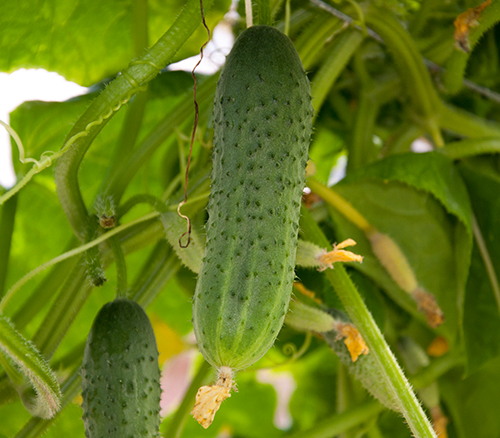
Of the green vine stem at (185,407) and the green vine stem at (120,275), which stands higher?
the green vine stem at (120,275)

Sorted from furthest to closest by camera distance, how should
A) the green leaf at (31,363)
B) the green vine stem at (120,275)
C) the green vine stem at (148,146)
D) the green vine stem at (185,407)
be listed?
the green vine stem at (185,407) → the green vine stem at (148,146) → the green vine stem at (120,275) → the green leaf at (31,363)

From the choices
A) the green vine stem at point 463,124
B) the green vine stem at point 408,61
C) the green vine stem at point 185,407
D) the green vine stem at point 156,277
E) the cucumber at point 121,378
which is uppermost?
the green vine stem at point 408,61

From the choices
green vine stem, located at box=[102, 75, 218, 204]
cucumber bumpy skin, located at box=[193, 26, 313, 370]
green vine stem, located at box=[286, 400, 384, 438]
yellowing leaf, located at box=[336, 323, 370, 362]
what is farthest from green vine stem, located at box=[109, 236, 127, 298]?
green vine stem, located at box=[286, 400, 384, 438]

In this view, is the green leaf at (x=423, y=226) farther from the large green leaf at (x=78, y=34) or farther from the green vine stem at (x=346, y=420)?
the large green leaf at (x=78, y=34)

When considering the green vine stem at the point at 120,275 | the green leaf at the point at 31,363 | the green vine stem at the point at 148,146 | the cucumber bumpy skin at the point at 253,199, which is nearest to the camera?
the cucumber bumpy skin at the point at 253,199

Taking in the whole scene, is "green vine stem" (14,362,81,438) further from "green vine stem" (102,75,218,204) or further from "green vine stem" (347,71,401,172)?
"green vine stem" (347,71,401,172)

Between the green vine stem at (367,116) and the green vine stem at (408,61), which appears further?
the green vine stem at (367,116)

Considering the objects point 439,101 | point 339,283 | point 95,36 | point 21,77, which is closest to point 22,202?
point 21,77

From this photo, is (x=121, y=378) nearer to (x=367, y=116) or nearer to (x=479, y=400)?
(x=367, y=116)

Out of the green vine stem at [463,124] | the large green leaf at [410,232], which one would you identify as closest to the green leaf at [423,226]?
the large green leaf at [410,232]
